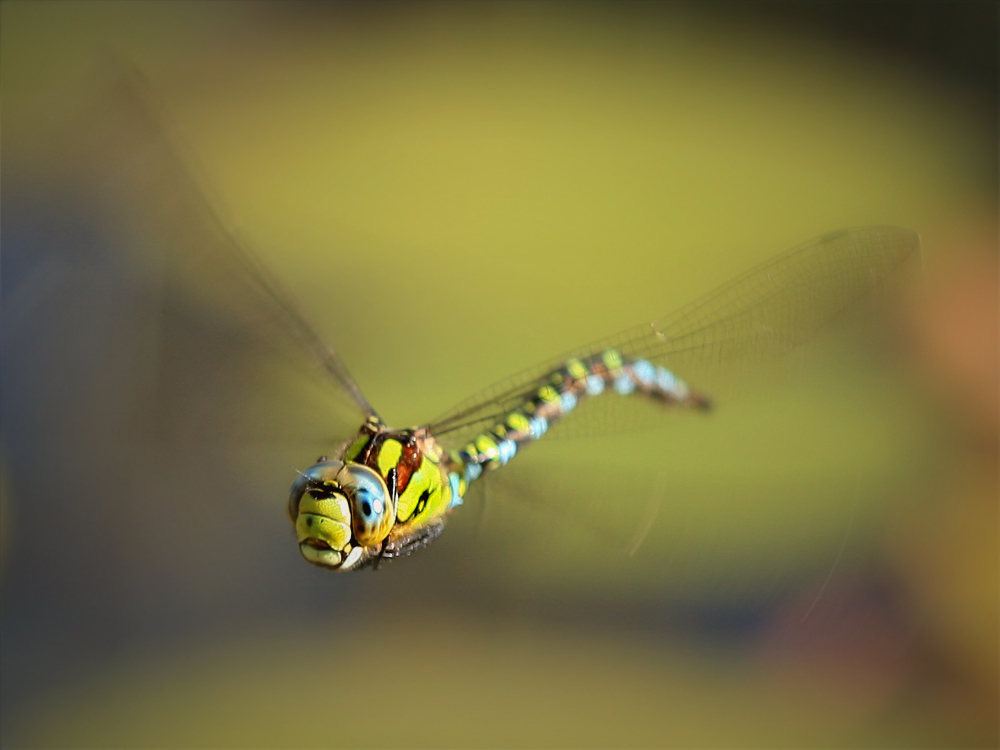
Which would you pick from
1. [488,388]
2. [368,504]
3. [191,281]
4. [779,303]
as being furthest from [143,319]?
[779,303]

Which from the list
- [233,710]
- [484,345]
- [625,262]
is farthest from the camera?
[625,262]

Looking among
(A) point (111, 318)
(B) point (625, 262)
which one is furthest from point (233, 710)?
(B) point (625, 262)

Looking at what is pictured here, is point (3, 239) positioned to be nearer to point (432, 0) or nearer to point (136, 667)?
point (136, 667)

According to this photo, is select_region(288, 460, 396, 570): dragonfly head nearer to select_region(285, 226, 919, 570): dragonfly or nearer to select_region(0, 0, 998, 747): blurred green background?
select_region(285, 226, 919, 570): dragonfly

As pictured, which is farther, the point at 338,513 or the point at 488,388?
the point at 488,388

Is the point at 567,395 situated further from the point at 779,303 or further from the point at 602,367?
the point at 779,303

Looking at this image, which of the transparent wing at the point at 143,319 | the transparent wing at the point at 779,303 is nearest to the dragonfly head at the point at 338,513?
the transparent wing at the point at 143,319
